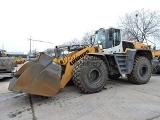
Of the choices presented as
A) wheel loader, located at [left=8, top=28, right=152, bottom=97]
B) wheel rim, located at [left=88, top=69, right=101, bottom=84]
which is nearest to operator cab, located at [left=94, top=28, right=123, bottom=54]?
wheel loader, located at [left=8, top=28, right=152, bottom=97]

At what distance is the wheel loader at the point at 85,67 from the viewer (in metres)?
5.03

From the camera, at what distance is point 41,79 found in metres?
4.99

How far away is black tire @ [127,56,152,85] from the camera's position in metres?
7.43

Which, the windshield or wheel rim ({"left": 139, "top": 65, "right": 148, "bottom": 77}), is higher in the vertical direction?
the windshield

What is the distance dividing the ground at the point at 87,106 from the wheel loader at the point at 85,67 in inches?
14.8

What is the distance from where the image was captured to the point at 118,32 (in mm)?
7652

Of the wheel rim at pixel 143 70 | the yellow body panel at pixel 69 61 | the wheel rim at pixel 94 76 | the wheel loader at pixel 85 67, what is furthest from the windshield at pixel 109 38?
the wheel rim at pixel 94 76

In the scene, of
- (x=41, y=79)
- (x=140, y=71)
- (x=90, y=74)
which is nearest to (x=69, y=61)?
(x=90, y=74)

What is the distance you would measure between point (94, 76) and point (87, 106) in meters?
1.54

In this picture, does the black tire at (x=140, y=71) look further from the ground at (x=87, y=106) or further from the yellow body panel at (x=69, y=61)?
the yellow body panel at (x=69, y=61)

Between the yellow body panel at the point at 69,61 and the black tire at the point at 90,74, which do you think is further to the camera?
the yellow body panel at the point at 69,61

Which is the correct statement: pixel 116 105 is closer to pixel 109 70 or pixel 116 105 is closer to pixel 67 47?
pixel 109 70

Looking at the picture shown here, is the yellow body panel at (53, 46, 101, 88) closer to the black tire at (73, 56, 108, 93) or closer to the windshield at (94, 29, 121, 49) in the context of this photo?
the black tire at (73, 56, 108, 93)

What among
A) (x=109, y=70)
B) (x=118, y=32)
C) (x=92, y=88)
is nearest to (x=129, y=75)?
(x=109, y=70)
